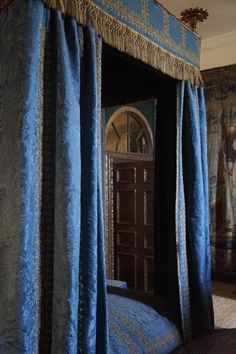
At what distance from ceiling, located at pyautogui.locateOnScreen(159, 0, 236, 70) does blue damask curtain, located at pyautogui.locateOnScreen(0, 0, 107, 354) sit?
2999mm

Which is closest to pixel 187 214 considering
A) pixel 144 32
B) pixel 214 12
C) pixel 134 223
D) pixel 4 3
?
pixel 144 32

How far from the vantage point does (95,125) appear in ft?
5.55

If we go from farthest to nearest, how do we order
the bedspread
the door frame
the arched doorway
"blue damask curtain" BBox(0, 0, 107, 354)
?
the door frame
the arched doorway
the bedspread
"blue damask curtain" BBox(0, 0, 107, 354)

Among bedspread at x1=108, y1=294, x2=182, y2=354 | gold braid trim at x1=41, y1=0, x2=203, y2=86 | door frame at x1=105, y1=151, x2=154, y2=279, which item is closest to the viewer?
gold braid trim at x1=41, y1=0, x2=203, y2=86

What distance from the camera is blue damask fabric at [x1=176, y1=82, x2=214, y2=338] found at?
2467 mm

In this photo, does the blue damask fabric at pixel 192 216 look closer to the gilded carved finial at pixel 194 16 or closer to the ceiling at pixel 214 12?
the gilded carved finial at pixel 194 16

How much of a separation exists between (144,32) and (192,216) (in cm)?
120

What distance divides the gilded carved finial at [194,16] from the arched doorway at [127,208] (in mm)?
1806

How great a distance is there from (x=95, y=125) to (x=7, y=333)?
909mm

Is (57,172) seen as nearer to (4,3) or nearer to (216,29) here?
(4,3)

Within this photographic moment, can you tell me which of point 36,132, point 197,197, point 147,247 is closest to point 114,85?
point 197,197

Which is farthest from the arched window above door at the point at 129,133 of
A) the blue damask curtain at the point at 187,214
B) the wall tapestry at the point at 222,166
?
the blue damask curtain at the point at 187,214

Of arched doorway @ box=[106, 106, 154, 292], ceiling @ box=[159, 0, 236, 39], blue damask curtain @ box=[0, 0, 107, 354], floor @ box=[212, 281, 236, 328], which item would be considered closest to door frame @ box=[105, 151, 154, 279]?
arched doorway @ box=[106, 106, 154, 292]

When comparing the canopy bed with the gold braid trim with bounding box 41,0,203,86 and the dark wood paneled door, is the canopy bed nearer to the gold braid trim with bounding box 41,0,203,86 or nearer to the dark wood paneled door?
the gold braid trim with bounding box 41,0,203,86
